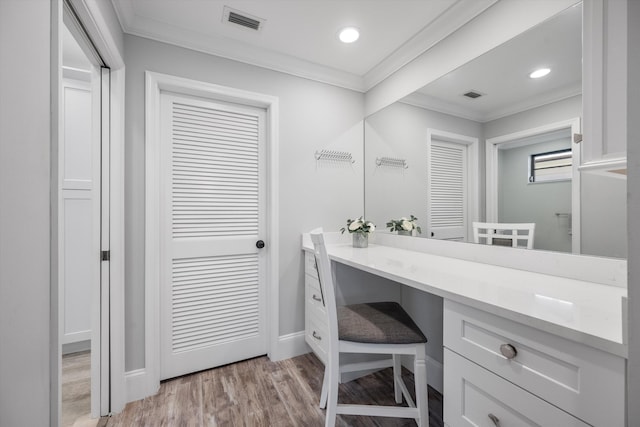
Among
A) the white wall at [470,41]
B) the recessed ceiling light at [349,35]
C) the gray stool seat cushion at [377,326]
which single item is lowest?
the gray stool seat cushion at [377,326]

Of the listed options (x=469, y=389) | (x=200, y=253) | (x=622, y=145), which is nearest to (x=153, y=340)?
(x=200, y=253)

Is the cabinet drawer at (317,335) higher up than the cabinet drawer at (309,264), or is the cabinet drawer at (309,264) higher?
the cabinet drawer at (309,264)

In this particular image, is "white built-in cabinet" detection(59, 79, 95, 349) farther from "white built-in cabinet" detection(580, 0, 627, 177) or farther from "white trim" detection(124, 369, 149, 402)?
"white built-in cabinet" detection(580, 0, 627, 177)

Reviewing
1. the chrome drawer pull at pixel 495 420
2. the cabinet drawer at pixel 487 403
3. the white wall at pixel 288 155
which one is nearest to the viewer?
the cabinet drawer at pixel 487 403

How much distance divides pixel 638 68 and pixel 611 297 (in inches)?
34.5

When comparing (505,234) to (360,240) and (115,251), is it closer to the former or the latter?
(360,240)

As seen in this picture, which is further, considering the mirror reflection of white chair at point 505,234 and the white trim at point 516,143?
the mirror reflection of white chair at point 505,234

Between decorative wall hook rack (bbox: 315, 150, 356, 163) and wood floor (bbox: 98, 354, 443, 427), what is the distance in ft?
5.55

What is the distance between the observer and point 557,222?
4.17ft

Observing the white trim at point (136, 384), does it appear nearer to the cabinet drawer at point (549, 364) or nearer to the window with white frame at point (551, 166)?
the cabinet drawer at point (549, 364)

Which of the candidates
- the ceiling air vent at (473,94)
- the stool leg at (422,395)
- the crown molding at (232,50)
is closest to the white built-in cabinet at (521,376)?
the stool leg at (422,395)

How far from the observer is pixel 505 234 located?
150 centimetres

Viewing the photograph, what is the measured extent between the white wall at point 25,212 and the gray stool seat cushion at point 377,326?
1061mm

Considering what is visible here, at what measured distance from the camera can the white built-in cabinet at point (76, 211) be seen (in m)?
2.20
